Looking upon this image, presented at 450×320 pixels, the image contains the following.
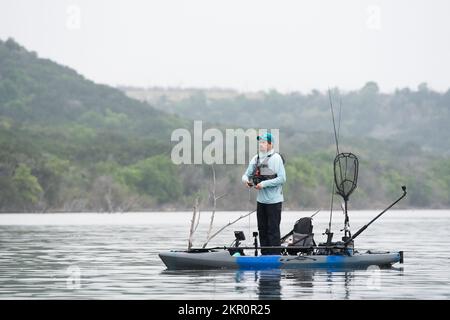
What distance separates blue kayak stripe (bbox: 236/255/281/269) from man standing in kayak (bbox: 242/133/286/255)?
353 mm

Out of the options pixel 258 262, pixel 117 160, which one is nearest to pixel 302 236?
pixel 258 262

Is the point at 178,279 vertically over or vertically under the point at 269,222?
under

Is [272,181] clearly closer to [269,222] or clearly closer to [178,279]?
[269,222]

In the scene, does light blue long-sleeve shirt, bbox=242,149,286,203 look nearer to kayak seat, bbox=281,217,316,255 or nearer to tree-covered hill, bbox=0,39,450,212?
kayak seat, bbox=281,217,316,255

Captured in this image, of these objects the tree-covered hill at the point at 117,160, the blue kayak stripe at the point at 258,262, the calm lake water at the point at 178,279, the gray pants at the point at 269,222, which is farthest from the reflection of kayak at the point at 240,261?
the tree-covered hill at the point at 117,160

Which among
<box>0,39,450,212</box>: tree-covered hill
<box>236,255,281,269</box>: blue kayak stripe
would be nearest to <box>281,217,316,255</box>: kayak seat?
<box>236,255,281,269</box>: blue kayak stripe

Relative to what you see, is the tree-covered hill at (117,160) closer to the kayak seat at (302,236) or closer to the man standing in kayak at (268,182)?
the kayak seat at (302,236)

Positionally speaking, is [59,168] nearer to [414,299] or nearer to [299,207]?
[299,207]

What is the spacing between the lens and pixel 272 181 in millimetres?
20234

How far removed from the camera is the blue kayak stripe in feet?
67.2

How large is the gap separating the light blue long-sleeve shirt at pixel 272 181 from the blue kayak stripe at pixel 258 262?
83 cm

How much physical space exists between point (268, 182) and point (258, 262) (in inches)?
47.6

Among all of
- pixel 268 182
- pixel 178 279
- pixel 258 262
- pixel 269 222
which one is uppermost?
pixel 268 182
